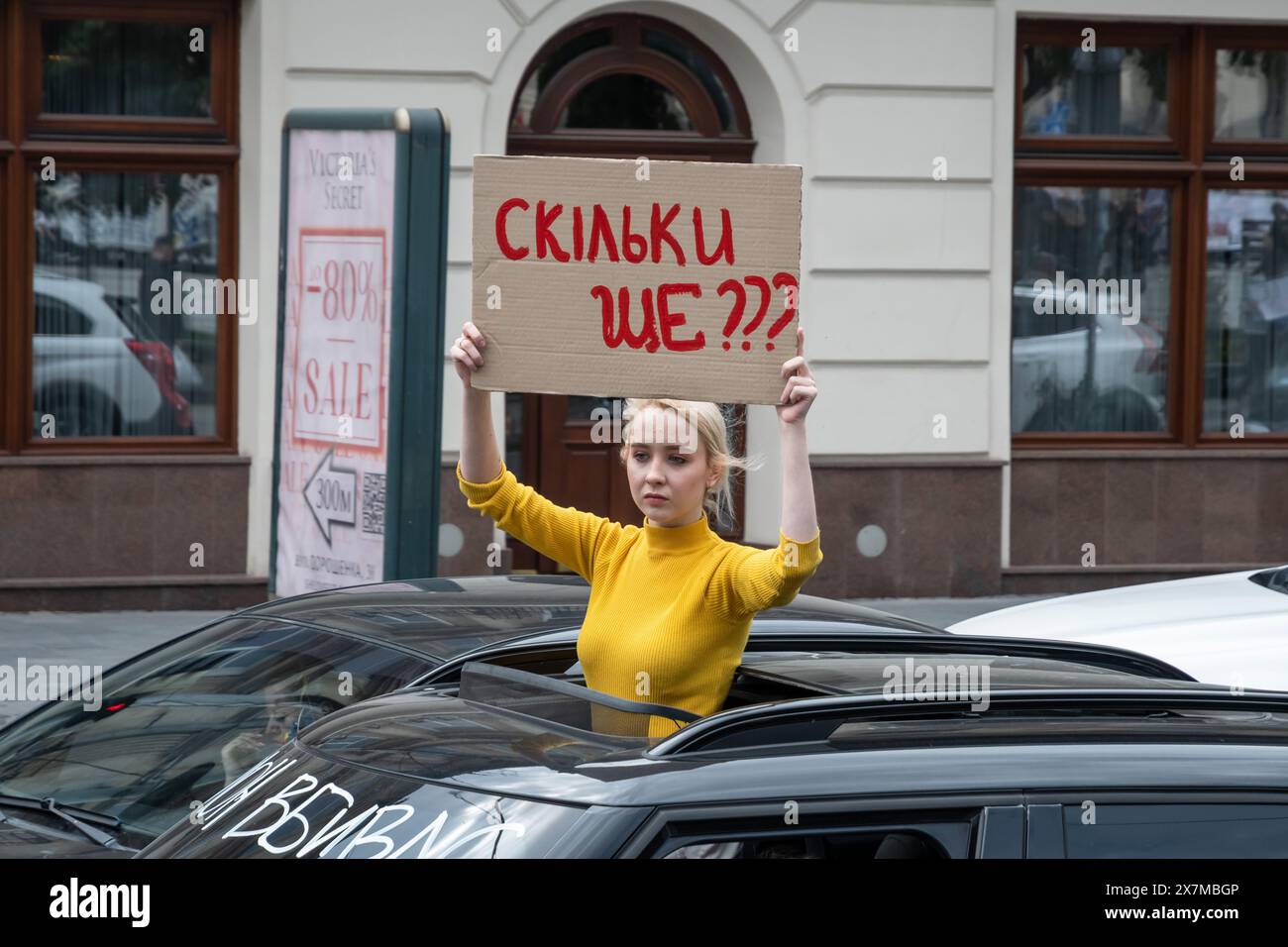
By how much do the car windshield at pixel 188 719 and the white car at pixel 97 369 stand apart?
23.6ft

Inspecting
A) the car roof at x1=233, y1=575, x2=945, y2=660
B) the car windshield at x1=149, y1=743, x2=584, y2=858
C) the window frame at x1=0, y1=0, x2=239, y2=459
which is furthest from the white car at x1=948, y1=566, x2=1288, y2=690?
the window frame at x1=0, y1=0, x2=239, y2=459

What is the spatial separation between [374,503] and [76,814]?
234 cm

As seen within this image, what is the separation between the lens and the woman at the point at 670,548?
3.58 m

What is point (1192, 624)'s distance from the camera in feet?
22.0

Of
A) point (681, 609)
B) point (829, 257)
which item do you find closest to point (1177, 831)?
point (681, 609)

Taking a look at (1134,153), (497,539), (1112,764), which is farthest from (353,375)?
(1134,153)

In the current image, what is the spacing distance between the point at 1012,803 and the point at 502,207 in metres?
1.75

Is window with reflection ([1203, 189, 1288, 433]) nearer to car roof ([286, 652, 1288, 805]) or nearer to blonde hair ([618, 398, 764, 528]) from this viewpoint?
blonde hair ([618, 398, 764, 528])

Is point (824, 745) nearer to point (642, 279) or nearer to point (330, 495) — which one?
point (642, 279)

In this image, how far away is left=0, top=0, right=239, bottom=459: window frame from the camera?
11.5 metres

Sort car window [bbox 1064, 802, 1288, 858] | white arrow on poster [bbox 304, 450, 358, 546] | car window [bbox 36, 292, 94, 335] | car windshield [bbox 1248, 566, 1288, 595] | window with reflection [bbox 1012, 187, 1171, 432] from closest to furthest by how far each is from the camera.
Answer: car window [bbox 1064, 802, 1288, 858]
white arrow on poster [bbox 304, 450, 358, 546]
car windshield [bbox 1248, 566, 1288, 595]
car window [bbox 36, 292, 94, 335]
window with reflection [bbox 1012, 187, 1171, 432]

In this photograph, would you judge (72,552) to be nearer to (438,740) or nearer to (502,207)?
(502,207)

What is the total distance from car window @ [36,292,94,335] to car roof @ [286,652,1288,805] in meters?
8.99

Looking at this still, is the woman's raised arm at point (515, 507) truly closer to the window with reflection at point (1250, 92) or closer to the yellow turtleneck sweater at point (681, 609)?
the yellow turtleneck sweater at point (681, 609)
